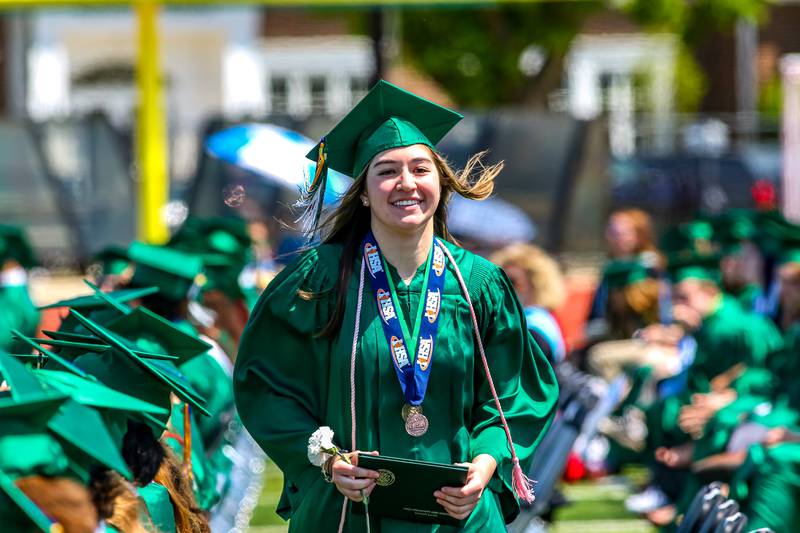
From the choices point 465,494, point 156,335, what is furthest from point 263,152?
point 465,494

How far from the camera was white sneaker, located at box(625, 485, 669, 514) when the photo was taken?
30.1ft

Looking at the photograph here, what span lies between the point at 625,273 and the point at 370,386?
7.33 m

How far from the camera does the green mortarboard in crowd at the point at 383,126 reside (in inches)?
165

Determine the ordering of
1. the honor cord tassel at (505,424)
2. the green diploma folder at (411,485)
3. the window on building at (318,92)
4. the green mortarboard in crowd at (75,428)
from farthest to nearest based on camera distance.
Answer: the window on building at (318,92) < the honor cord tassel at (505,424) < the green diploma folder at (411,485) < the green mortarboard in crowd at (75,428)

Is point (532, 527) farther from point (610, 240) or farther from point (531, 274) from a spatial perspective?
point (610, 240)

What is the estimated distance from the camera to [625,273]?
11234mm

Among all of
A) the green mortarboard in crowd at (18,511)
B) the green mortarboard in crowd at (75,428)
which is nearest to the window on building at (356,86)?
the green mortarboard in crowd at (75,428)

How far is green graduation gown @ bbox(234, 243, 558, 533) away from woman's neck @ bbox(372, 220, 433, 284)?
1.3 inches

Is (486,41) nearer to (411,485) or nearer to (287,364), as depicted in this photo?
(287,364)

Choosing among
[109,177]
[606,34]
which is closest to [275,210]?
[109,177]

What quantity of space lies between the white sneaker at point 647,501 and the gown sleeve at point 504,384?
16.3ft

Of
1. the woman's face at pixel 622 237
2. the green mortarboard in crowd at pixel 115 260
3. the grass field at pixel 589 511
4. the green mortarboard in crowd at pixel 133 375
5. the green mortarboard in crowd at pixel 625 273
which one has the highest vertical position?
the green mortarboard in crowd at pixel 133 375

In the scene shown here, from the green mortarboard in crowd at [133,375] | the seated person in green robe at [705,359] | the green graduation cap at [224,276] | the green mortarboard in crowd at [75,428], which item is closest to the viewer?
the green mortarboard in crowd at [75,428]

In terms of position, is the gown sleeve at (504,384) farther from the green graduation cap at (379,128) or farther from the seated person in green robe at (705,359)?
the seated person in green robe at (705,359)
